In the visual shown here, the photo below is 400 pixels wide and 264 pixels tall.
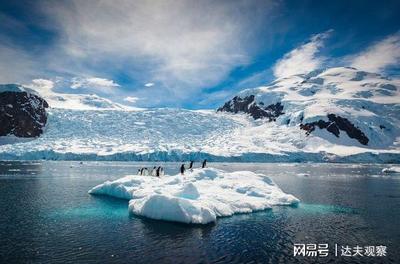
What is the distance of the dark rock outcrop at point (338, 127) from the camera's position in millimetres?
150875

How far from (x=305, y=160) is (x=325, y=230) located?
11063 cm

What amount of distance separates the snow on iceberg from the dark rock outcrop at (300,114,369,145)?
123m

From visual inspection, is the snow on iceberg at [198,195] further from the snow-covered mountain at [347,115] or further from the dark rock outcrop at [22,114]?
the dark rock outcrop at [22,114]

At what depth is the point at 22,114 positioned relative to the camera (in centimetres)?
16650

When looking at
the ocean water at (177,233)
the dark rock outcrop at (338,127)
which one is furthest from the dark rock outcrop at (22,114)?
the ocean water at (177,233)

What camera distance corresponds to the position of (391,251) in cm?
1847

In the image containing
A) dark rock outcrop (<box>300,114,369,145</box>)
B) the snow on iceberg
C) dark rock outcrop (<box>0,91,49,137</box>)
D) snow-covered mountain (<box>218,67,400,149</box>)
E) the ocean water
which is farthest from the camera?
dark rock outcrop (<box>0,91,49,137</box>)

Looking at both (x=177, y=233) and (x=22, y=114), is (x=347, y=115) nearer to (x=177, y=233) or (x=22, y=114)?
(x=177, y=233)

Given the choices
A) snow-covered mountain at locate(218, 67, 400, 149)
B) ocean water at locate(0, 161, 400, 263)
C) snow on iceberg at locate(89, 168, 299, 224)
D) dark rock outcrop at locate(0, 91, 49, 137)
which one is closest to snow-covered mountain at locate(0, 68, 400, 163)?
snow-covered mountain at locate(218, 67, 400, 149)

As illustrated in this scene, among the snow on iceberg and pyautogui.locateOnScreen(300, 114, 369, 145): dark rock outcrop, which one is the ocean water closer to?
the snow on iceberg

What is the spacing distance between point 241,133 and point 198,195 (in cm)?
13227

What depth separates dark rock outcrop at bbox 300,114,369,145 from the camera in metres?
151

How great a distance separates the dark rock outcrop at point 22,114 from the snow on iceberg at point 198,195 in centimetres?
13173

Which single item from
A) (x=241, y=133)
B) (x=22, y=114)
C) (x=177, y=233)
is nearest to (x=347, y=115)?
(x=241, y=133)
